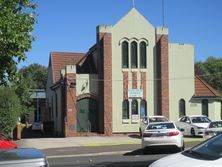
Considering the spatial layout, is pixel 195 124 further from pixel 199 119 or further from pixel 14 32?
pixel 14 32

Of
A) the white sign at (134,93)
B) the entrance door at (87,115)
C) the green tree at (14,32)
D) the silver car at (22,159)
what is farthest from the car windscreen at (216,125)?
the silver car at (22,159)

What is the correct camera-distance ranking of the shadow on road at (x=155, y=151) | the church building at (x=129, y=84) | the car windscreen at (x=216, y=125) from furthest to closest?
the church building at (x=129, y=84) < the car windscreen at (x=216, y=125) < the shadow on road at (x=155, y=151)

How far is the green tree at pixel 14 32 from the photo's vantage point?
1279 cm

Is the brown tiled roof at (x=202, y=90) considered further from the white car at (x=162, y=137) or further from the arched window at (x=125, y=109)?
the white car at (x=162, y=137)

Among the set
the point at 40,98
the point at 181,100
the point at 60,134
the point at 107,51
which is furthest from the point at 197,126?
the point at 40,98

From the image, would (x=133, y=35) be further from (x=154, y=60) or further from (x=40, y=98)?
(x=40, y=98)

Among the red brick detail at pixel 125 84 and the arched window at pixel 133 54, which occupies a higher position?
the arched window at pixel 133 54

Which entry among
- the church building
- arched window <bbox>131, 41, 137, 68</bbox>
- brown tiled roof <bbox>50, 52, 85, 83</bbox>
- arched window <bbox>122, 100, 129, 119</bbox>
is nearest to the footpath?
the church building

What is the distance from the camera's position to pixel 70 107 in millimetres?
38000

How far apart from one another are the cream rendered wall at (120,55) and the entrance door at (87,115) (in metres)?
1.54

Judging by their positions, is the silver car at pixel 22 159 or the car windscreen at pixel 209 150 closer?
the silver car at pixel 22 159

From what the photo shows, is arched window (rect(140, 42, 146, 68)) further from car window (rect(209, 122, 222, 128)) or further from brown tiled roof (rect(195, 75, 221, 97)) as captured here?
car window (rect(209, 122, 222, 128))

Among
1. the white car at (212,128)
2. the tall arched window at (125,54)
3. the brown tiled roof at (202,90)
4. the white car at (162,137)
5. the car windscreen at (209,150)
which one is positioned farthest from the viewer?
the brown tiled roof at (202,90)

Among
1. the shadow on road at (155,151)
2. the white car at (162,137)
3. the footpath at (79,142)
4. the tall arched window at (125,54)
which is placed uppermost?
the tall arched window at (125,54)
